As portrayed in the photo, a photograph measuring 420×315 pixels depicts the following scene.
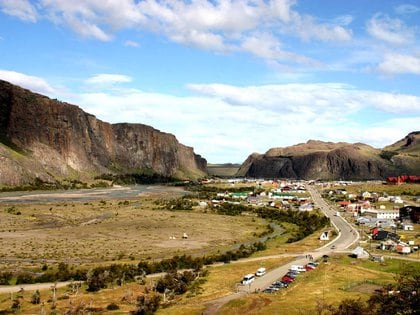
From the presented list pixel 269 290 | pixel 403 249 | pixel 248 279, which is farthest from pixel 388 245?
pixel 269 290

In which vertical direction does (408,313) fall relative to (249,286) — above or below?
above

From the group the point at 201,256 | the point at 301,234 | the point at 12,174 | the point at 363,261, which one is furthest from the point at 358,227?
the point at 12,174

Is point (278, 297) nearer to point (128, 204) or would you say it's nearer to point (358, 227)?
point (358, 227)

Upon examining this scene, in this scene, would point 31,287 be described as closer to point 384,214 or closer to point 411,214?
point 411,214

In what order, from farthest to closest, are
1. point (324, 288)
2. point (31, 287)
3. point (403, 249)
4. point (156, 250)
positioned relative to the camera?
point (156, 250)
point (403, 249)
point (31, 287)
point (324, 288)

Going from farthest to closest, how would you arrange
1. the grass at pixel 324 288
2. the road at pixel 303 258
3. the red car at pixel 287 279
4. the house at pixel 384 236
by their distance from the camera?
the house at pixel 384 236 < the red car at pixel 287 279 < the road at pixel 303 258 < the grass at pixel 324 288

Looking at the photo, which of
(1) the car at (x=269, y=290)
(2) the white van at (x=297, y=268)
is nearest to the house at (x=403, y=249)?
(2) the white van at (x=297, y=268)

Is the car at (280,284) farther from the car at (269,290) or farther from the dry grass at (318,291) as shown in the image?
the car at (269,290)

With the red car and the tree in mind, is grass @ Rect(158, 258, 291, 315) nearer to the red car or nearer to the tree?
the tree
